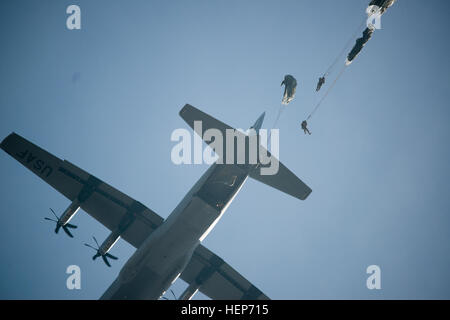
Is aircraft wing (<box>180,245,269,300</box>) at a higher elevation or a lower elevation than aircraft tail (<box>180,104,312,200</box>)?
lower

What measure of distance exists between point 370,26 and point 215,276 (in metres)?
13.7

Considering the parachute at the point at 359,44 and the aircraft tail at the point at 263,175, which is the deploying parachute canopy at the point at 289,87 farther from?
the aircraft tail at the point at 263,175

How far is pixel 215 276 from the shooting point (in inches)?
600

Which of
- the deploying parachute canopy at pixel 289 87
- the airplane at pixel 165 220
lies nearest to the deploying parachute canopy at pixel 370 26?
the deploying parachute canopy at pixel 289 87

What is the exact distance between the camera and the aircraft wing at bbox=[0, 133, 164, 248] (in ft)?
46.3

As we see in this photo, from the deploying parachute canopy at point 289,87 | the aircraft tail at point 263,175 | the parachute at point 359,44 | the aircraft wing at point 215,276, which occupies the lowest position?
the aircraft wing at point 215,276

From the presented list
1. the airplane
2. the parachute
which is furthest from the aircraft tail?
the parachute

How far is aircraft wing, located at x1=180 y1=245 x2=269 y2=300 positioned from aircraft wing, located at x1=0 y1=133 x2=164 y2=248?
3.27 metres

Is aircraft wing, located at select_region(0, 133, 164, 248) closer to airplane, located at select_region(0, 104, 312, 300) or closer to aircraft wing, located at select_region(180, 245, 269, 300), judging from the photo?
airplane, located at select_region(0, 104, 312, 300)

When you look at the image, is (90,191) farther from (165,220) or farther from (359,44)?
(359,44)

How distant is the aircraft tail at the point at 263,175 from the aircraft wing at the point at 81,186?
17.7ft

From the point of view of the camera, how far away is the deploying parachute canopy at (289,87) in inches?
463
